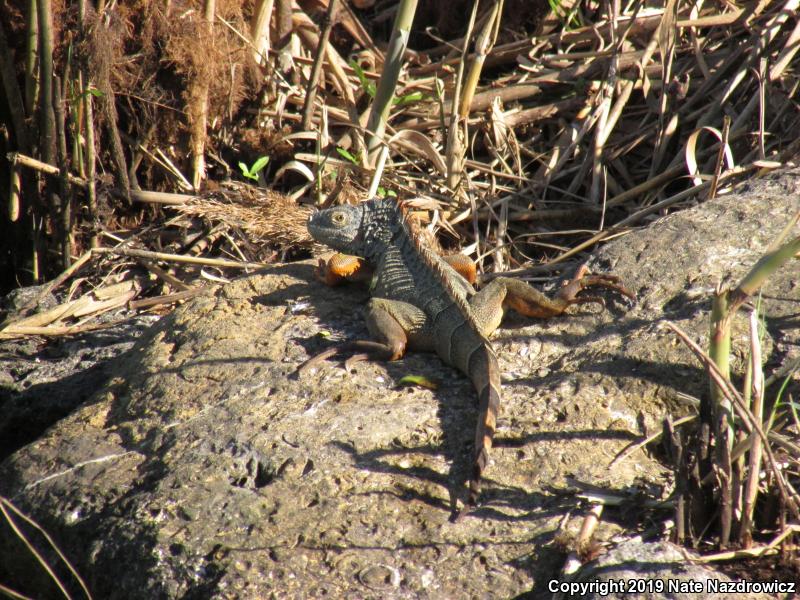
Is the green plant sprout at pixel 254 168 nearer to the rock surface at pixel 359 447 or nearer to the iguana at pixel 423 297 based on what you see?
the iguana at pixel 423 297

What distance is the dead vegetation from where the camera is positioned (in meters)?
5.54

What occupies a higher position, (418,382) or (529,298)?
(529,298)

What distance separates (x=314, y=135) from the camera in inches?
252

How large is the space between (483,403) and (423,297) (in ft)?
3.61

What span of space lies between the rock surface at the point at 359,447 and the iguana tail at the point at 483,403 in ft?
0.25

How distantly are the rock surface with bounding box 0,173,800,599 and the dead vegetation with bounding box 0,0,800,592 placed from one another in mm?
1145

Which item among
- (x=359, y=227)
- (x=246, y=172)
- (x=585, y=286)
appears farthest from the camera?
(x=246, y=172)

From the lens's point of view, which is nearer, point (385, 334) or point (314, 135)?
point (385, 334)

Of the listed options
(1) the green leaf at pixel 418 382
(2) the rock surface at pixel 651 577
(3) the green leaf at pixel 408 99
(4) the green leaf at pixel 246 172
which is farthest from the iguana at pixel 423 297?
(3) the green leaf at pixel 408 99

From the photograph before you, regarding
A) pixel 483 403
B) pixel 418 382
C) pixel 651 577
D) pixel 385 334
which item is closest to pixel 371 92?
pixel 385 334

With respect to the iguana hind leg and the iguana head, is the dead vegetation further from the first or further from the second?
the iguana hind leg

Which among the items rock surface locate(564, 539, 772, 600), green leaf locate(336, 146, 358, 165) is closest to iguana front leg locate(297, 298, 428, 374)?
rock surface locate(564, 539, 772, 600)

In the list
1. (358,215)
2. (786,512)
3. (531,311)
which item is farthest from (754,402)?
(358,215)

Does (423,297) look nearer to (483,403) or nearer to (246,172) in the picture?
(483,403)
